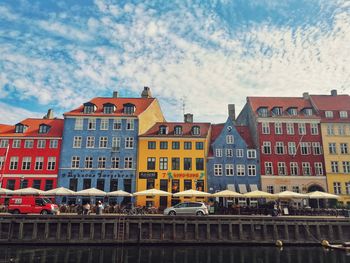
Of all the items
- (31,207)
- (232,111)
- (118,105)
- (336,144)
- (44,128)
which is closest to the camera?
(31,207)

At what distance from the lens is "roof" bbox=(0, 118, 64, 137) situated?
4847 cm

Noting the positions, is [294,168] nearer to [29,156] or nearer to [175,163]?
[175,163]

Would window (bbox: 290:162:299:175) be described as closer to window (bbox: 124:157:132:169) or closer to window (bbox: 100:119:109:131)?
window (bbox: 124:157:132:169)

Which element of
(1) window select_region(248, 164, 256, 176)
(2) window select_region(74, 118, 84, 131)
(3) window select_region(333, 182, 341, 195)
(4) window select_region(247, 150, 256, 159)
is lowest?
(3) window select_region(333, 182, 341, 195)

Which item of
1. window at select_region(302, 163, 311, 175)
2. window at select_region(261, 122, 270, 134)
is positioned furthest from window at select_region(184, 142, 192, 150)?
window at select_region(302, 163, 311, 175)

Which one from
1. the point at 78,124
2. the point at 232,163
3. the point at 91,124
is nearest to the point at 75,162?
the point at 78,124

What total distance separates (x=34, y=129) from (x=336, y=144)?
161 feet

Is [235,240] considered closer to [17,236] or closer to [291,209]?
[291,209]

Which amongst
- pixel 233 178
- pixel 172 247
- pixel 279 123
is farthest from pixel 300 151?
pixel 172 247

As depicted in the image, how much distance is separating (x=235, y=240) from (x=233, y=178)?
16.9 meters

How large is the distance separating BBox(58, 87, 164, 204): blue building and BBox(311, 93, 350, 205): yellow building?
2960 centimetres

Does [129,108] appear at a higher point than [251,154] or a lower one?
higher

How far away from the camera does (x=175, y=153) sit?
4753 centimetres

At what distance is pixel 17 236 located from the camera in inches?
1193
